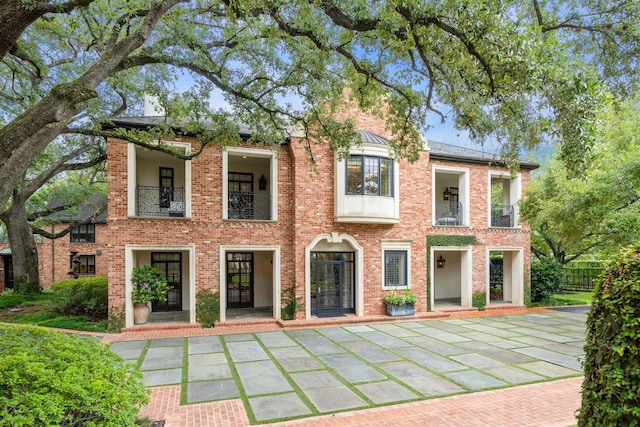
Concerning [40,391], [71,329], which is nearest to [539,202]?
[40,391]

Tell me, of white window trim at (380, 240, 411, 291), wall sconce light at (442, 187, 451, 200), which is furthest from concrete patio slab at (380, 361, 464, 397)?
wall sconce light at (442, 187, 451, 200)

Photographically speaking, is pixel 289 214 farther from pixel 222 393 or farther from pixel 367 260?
pixel 222 393

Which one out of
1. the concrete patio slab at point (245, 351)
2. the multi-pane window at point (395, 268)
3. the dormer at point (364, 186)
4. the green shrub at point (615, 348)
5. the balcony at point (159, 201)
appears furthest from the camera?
the multi-pane window at point (395, 268)

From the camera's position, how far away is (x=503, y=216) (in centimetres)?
1645

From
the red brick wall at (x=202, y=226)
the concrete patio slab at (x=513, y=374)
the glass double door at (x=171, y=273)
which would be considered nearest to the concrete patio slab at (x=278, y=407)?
the concrete patio slab at (x=513, y=374)

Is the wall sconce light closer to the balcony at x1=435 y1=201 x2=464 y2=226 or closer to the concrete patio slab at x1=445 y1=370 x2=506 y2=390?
the balcony at x1=435 y1=201 x2=464 y2=226

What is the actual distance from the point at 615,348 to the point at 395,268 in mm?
10658

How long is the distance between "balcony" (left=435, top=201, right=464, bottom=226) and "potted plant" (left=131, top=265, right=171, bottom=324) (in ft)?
37.5

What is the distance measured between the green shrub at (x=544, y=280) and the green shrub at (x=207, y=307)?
1432 centimetres

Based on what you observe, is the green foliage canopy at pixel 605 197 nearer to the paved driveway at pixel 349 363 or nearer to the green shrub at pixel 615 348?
the paved driveway at pixel 349 363

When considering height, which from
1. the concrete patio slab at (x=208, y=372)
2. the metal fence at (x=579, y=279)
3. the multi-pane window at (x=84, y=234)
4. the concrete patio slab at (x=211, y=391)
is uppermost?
the multi-pane window at (x=84, y=234)

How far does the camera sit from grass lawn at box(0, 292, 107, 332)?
11.4 meters

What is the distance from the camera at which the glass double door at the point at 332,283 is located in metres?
13.1

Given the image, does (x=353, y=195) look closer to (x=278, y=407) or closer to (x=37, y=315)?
(x=278, y=407)
